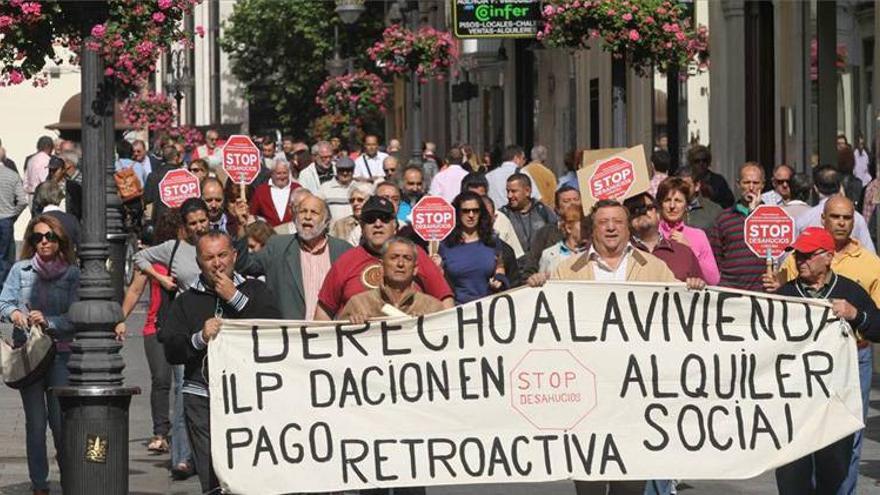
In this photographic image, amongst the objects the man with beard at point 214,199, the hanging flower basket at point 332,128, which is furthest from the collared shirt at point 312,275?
the hanging flower basket at point 332,128

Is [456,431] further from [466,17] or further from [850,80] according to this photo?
[466,17]

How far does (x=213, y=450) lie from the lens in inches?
430

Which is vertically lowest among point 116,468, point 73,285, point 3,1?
point 116,468

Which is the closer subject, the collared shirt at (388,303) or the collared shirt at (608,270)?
the collared shirt at (388,303)

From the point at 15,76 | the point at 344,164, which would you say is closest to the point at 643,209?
the point at 15,76

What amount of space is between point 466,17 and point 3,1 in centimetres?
1433

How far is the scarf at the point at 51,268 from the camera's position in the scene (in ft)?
43.7

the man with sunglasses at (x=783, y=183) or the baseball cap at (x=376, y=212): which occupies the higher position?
the man with sunglasses at (x=783, y=183)

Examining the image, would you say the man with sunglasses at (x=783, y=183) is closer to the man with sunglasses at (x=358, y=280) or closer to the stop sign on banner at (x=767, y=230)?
the stop sign on banner at (x=767, y=230)

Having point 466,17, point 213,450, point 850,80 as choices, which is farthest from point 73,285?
point 466,17

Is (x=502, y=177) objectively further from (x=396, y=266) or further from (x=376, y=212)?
(x=396, y=266)

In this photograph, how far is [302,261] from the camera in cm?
1327

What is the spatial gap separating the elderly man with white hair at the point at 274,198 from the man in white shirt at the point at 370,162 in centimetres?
991

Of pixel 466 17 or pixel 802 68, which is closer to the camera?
pixel 802 68
